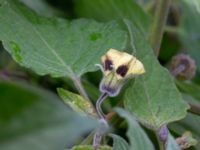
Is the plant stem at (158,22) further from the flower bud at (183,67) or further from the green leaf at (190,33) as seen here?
the green leaf at (190,33)

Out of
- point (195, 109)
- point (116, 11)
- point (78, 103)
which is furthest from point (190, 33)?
point (78, 103)

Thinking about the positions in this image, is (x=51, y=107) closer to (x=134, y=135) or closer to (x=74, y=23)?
(x=134, y=135)

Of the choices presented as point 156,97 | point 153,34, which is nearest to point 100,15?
point 153,34

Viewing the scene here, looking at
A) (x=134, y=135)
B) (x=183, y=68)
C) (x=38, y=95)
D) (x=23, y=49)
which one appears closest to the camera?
(x=38, y=95)

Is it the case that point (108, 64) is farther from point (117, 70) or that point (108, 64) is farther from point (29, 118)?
point (29, 118)

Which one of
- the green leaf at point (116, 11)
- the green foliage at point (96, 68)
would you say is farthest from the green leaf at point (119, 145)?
the green leaf at point (116, 11)

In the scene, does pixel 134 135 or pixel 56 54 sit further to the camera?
pixel 56 54

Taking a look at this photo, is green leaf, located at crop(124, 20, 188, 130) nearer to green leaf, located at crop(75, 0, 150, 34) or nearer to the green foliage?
the green foliage
